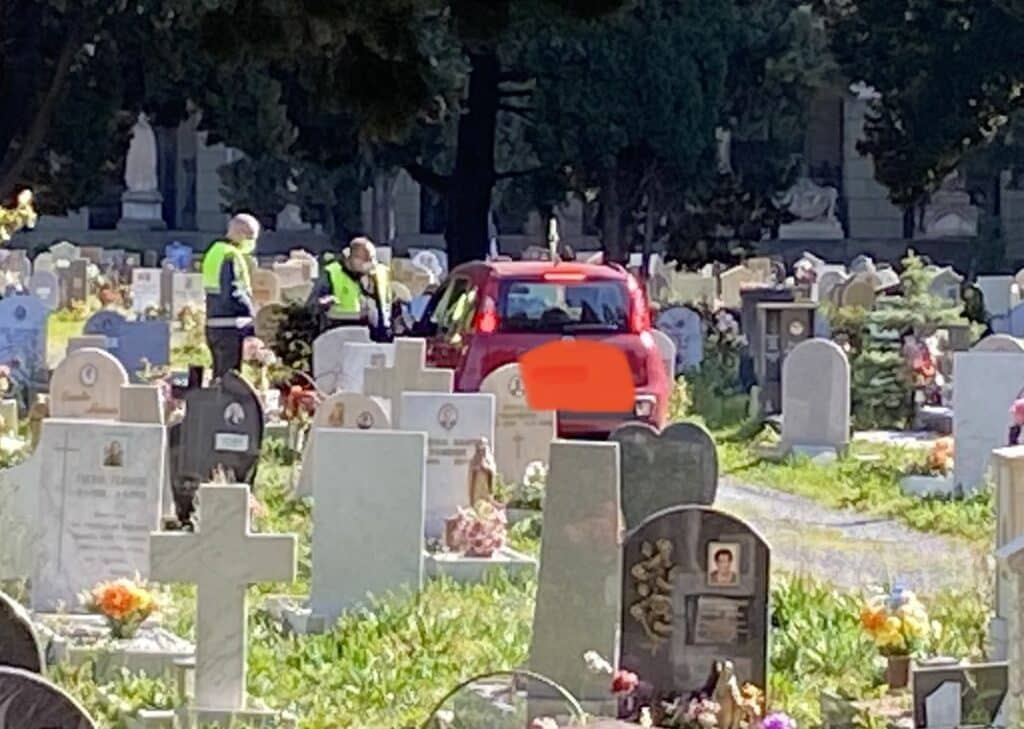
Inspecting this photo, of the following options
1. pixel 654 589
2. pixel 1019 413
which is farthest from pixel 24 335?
pixel 654 589

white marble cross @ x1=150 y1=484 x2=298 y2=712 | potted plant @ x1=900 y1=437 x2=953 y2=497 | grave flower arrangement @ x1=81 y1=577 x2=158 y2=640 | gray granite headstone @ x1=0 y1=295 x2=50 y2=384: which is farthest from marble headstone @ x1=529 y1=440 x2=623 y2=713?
gray granite headstone @ x1=0 y1=295 x2=50 y2=384

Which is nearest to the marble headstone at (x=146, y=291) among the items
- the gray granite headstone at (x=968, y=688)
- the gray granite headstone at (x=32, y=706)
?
the gray granite headstone at (x=968, y=688)

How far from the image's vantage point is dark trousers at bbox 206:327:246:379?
18391 mm

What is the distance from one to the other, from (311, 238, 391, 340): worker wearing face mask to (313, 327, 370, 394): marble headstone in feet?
1.35

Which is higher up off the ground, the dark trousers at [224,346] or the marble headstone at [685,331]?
the marble headstone at [685,331]

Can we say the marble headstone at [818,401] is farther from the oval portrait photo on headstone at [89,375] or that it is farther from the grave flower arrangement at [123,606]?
the grave flower arrangement at [123,606]

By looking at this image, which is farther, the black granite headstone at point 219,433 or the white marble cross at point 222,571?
the black granite headstone at point 219,433

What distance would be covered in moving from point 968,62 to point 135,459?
20.0 meters

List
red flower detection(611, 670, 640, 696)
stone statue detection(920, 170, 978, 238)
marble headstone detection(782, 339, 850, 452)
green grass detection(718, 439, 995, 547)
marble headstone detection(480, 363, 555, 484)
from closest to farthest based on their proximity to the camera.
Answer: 1. red flower detection(611, 670, 640, 696)
2. green grass detection(718, 439, 995, 547)
3. marble headstone detection(480, 363, 555, 484)
4. marble headstone detection(782, 339, 850, 452)
5. stone statue detection(920, 170, 978, 238)

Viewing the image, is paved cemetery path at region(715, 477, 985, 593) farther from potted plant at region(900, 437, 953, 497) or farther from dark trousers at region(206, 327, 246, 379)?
dark trousers at region(206, 327, 246, 379)

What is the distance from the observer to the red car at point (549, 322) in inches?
688

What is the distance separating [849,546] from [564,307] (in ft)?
14.7

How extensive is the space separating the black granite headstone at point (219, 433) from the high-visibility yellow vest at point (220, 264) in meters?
4.21

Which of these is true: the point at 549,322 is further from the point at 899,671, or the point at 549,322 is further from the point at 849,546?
the point at 899,671
